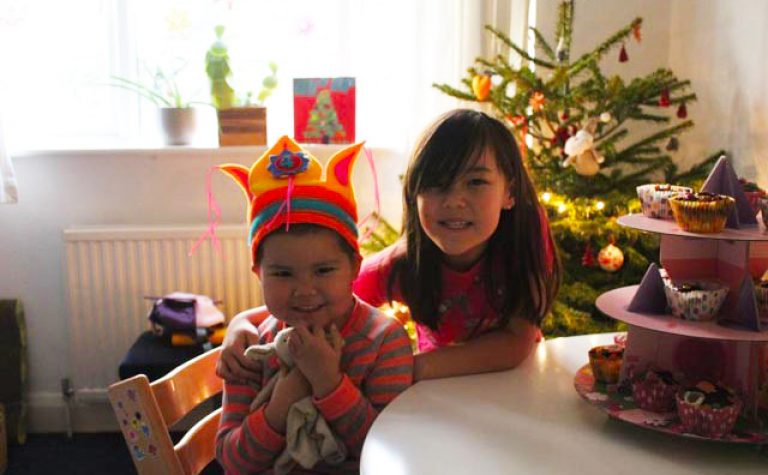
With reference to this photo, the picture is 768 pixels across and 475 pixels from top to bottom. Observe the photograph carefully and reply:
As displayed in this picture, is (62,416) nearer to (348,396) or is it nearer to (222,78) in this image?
(222,78)

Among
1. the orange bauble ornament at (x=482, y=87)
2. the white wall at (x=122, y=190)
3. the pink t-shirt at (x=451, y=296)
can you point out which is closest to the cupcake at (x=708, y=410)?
the pink t-shirt at (x=451, y=296)

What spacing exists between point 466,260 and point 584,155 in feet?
2.78

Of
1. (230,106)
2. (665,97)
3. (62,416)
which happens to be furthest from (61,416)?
(665,97)

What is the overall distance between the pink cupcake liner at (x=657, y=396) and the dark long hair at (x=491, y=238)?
0.34 m

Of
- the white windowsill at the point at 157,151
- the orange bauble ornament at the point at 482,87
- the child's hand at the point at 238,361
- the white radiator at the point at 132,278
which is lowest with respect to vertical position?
the white radiator at the point at 132,278

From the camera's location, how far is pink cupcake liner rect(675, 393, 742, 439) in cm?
96

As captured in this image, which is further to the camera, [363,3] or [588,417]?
[363,3]

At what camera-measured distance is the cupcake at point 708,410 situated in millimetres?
956

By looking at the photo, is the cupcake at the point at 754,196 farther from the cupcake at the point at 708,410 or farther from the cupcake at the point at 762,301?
the cupcake at the point at 708,410

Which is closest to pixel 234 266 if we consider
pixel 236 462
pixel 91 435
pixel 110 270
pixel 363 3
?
pixel 110 270

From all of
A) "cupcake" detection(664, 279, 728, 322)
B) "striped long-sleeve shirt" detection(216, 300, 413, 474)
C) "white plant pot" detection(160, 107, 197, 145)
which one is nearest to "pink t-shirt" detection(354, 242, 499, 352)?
"striped long-sleeve shirt" detection(216, 300, 413, 474)

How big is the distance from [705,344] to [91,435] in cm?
249

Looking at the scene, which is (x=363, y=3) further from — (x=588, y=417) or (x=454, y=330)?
(x=588, y=417)

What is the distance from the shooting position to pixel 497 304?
140 cm
